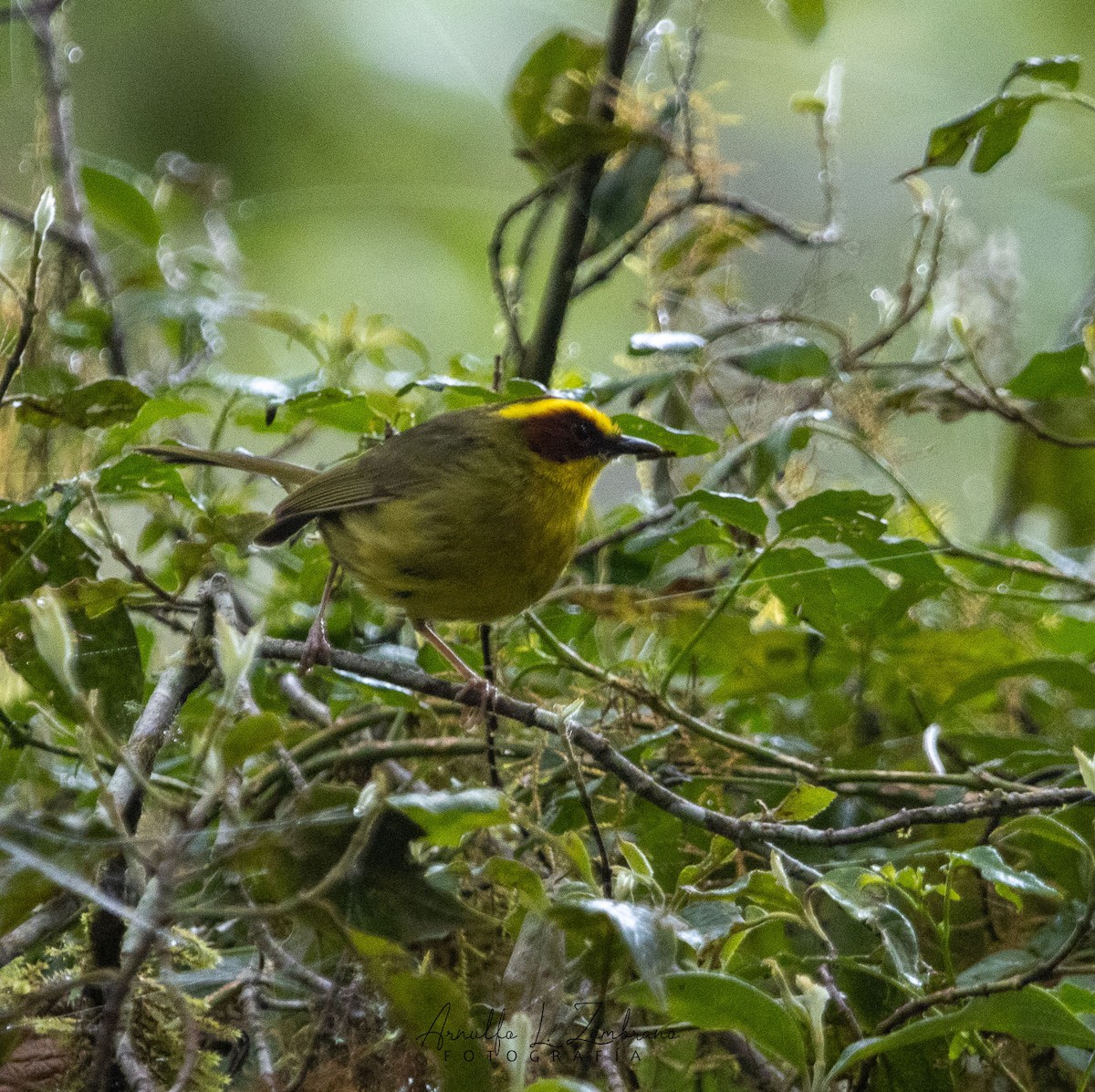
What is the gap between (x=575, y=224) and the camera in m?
2.61

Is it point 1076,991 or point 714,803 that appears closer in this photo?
point 1076,991

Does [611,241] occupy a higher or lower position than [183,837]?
higher

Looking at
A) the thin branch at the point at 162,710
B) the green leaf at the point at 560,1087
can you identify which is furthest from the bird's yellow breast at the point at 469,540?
the green leaf at the point at 560,1087

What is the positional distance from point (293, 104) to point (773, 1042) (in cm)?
418

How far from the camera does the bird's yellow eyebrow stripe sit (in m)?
2.78

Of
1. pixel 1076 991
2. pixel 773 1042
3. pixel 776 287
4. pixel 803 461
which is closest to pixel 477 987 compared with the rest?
pixel 773 1042

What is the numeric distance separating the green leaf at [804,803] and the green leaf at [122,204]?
1.99 metres

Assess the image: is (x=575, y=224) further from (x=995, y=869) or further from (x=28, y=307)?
(x=995, y=869)

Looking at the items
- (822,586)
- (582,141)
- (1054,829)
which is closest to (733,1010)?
(1054,829)

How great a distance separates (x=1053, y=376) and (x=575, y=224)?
3.52 ft

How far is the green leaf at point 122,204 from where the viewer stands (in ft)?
8.64

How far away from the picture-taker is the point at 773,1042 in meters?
1.16

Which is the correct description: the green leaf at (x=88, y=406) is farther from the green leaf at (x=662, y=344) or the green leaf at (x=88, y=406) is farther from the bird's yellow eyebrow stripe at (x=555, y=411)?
the bird's yellow eyebrow stripe at (x=555, y=411)

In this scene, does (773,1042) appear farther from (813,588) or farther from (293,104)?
(293,104)
